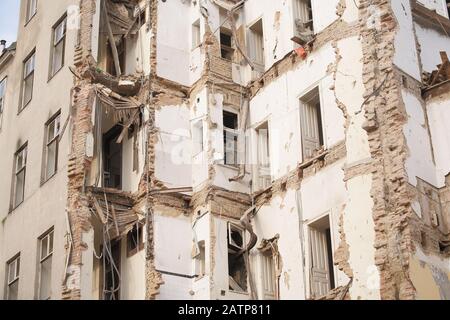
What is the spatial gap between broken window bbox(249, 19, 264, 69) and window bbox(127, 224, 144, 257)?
6.10 m

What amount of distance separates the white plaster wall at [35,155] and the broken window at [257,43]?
5.17 metres

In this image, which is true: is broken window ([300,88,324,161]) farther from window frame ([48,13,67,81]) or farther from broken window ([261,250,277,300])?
window frame ([48,13,67,81])

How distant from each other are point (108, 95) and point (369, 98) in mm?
7482

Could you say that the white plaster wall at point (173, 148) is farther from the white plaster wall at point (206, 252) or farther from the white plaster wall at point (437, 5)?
the white plaster wall at point (437, 5)

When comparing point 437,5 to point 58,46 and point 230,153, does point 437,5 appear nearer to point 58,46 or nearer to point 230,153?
point 230,153

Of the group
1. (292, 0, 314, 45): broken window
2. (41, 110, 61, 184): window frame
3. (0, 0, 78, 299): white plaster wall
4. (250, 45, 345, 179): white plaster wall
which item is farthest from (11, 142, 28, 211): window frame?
(292, 0, 314, 45): broken window

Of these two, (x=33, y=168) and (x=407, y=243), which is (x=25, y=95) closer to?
(x=33, y=168)

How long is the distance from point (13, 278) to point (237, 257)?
20.9 ft

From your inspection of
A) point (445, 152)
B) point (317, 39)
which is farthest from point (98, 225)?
point (445, 152)

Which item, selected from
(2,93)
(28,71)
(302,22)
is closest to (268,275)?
(302,22)

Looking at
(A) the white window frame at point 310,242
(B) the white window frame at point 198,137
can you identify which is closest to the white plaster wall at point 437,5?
(B) the white window frame at point 198,137

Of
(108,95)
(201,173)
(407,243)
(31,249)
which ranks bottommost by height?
(407,243)

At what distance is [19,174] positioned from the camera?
2492 centimetres

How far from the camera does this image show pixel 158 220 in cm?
2167
